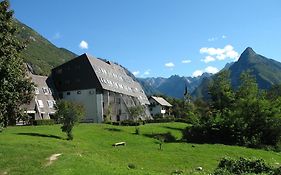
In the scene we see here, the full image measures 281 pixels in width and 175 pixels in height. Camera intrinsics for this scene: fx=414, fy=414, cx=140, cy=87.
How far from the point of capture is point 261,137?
6316cm

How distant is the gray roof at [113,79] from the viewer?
100m

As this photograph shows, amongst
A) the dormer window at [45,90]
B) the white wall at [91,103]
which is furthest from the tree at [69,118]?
the dormer window at [45,90]

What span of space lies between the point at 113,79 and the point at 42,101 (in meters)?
24.9

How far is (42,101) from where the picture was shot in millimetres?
92562

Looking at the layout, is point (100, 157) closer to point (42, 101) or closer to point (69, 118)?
point (69, 118)

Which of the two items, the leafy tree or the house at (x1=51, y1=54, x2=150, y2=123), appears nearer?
the house at (x1=51, y1=54, x2=150, y2=123)

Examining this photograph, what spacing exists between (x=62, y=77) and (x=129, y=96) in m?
23.4

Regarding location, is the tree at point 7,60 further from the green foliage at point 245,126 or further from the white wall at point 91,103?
the white wall at point 91,103

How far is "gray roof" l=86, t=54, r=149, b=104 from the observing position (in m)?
100

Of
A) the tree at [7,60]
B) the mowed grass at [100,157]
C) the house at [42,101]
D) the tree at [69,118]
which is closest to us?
the mowed grass at [100,157]

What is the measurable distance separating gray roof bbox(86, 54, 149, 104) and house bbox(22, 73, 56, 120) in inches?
462

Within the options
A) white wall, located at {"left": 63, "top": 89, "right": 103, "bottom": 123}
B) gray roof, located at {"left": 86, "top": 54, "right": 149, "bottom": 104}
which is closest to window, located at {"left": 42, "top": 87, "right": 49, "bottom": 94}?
white wall, located at {"left": 63, "top": 89, "right": 103, "bottom": 123}

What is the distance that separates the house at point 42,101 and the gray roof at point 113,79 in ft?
38.5

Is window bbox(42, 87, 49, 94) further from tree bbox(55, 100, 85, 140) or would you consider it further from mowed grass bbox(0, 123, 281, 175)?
tree bbox(55, 100, 85, 140)
